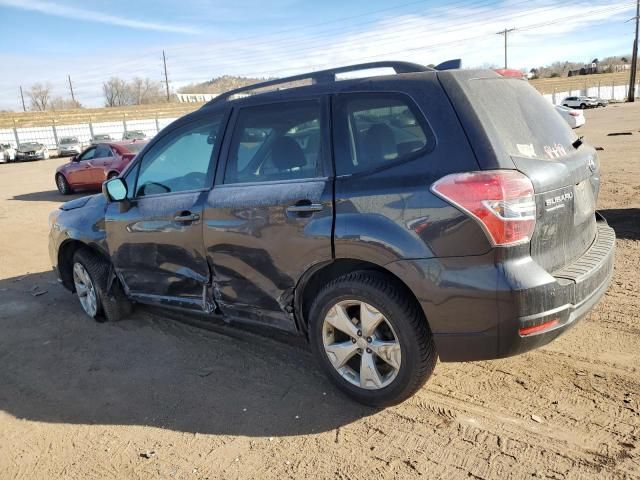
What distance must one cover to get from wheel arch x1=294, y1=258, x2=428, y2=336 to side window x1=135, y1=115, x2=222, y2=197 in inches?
43.7

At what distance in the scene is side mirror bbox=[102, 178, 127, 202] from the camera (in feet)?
14.1

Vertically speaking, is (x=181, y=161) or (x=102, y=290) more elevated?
(x=181, y=161)

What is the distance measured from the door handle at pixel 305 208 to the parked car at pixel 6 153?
35494mm

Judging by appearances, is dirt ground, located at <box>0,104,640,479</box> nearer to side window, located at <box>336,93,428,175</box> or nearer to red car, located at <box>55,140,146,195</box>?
side window, located at <box>336,93,428,175</box>

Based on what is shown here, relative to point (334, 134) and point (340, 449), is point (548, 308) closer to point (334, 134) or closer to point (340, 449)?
point (340, 449)

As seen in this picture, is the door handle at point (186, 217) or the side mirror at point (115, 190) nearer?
the door handle at point (186, 217)

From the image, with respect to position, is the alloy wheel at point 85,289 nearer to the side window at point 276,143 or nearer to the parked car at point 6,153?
the side window at point 276,143

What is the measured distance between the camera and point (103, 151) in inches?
602

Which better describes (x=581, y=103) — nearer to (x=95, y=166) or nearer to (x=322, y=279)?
(x=95, y=166)

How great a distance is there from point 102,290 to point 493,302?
360 cm

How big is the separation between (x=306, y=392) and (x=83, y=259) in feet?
8.90

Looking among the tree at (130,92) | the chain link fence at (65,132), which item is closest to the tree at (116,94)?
the tree at (130,92)

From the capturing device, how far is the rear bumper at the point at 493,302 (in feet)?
8.51

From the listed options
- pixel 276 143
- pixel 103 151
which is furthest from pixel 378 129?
pixel 103 151
